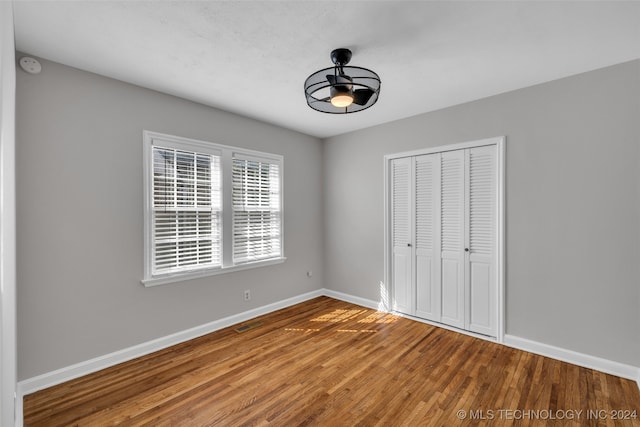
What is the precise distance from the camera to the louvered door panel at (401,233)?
164 inches

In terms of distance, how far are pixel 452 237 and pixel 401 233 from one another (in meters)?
0.71

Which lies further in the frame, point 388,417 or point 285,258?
point 285,258

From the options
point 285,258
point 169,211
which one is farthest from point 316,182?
point 169,211

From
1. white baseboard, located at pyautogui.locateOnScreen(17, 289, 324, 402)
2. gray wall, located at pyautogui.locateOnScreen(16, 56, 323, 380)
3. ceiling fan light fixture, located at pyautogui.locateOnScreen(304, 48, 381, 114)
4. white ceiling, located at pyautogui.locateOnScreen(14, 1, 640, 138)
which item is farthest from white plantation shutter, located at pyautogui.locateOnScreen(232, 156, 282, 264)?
ceiling fan light fixture, located at pyautogui.locateOnScreen(304, 48, 381, 114)

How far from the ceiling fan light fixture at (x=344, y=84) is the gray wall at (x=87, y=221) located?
1.87 metres

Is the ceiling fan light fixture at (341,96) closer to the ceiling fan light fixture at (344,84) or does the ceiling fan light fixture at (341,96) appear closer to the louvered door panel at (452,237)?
the ceiling fan light fixture at (344,84)

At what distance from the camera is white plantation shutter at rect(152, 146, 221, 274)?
3.27 meters

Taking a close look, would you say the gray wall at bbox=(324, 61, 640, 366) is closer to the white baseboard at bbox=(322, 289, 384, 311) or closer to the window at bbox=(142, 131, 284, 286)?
the white baseboard at bbox=(322, 289, 384, 311)

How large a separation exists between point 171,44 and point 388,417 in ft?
10.7

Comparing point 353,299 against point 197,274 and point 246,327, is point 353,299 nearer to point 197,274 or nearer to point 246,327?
point 246,327

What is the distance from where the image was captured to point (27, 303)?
8.25ft

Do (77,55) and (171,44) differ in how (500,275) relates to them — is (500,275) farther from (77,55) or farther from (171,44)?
(77,55)

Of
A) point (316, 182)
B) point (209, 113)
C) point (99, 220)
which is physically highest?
point (209, 113)

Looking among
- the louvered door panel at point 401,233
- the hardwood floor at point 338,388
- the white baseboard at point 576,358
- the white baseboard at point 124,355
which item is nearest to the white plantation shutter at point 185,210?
the white baseboard at point 124,355
